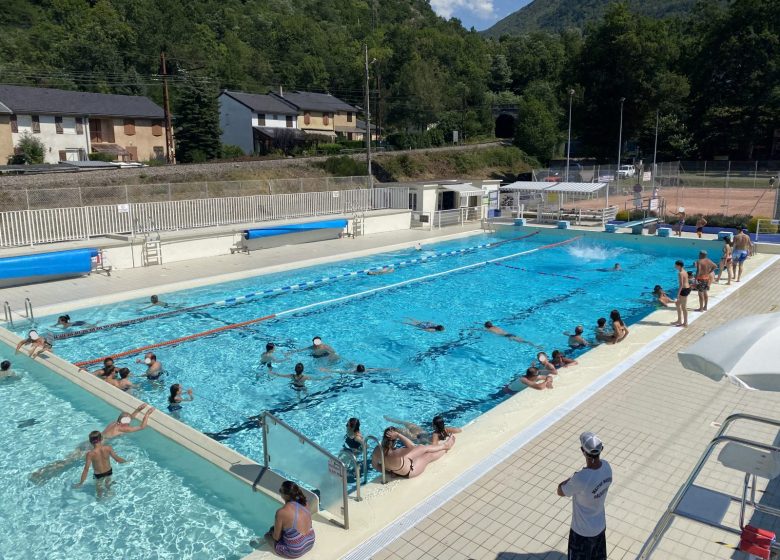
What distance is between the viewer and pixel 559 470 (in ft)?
21.7

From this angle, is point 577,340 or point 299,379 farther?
point 577,340

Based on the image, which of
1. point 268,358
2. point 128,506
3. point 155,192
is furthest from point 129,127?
point 128,506

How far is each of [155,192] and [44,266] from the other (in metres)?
9.14

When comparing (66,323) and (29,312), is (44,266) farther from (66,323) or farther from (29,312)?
(66,323)

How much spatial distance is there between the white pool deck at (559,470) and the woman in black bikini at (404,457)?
0.46ft

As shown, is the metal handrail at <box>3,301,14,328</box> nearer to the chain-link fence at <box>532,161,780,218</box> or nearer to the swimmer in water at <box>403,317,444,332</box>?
the swimmer in water at <box>403,317,444,332</box>

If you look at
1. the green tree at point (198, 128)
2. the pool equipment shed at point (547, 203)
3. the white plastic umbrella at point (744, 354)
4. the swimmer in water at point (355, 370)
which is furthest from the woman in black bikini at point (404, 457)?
the green tree at point (198, 128)

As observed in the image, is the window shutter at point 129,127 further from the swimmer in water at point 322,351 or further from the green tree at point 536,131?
the swimmer in water at point 322,351

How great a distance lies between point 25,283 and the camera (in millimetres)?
16172

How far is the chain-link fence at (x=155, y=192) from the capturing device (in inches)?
818

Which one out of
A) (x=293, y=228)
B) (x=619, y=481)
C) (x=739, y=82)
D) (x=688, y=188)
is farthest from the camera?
(x=739, y=82)

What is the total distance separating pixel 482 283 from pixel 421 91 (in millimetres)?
54775

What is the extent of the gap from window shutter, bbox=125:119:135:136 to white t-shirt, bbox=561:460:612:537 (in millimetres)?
53983

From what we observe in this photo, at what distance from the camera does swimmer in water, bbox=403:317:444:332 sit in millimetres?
13947
